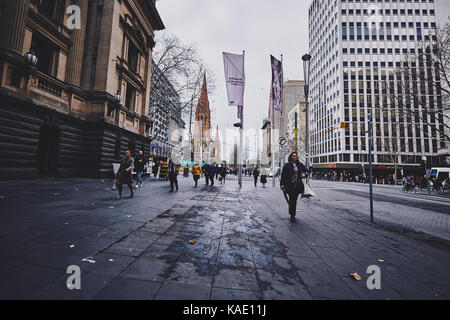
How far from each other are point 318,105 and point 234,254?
228 feet

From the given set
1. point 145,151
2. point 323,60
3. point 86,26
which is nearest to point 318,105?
point 323,60

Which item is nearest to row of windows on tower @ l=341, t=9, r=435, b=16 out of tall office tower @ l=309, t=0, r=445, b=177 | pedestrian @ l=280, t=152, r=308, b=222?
tall office tower @ l=309, t=0, r=445, b=177

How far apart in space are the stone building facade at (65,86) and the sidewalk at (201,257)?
8.00 m

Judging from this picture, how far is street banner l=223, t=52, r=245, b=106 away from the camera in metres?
14.5

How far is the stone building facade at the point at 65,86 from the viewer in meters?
9.87

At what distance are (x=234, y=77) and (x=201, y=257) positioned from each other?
14.7 meters

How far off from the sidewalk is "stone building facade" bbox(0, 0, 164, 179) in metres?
8.00

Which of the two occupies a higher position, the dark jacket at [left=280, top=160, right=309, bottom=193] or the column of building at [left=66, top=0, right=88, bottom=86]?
the column of building at [left=66, top=0, right=88, bottom=86]

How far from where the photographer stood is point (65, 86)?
13.2 metres

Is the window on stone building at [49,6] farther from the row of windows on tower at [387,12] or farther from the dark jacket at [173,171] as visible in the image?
the row of windows on tower at [387,12]

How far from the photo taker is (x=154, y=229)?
12.7 feet

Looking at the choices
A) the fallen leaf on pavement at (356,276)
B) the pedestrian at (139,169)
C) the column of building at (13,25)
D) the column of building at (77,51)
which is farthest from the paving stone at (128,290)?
the column of building at (77,51)

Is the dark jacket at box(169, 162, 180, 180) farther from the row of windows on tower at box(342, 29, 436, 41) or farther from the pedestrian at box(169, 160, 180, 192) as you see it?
the row of windows on tower at box(342, 29, 436, 41)

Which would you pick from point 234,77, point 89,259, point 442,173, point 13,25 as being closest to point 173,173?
point 89,259
